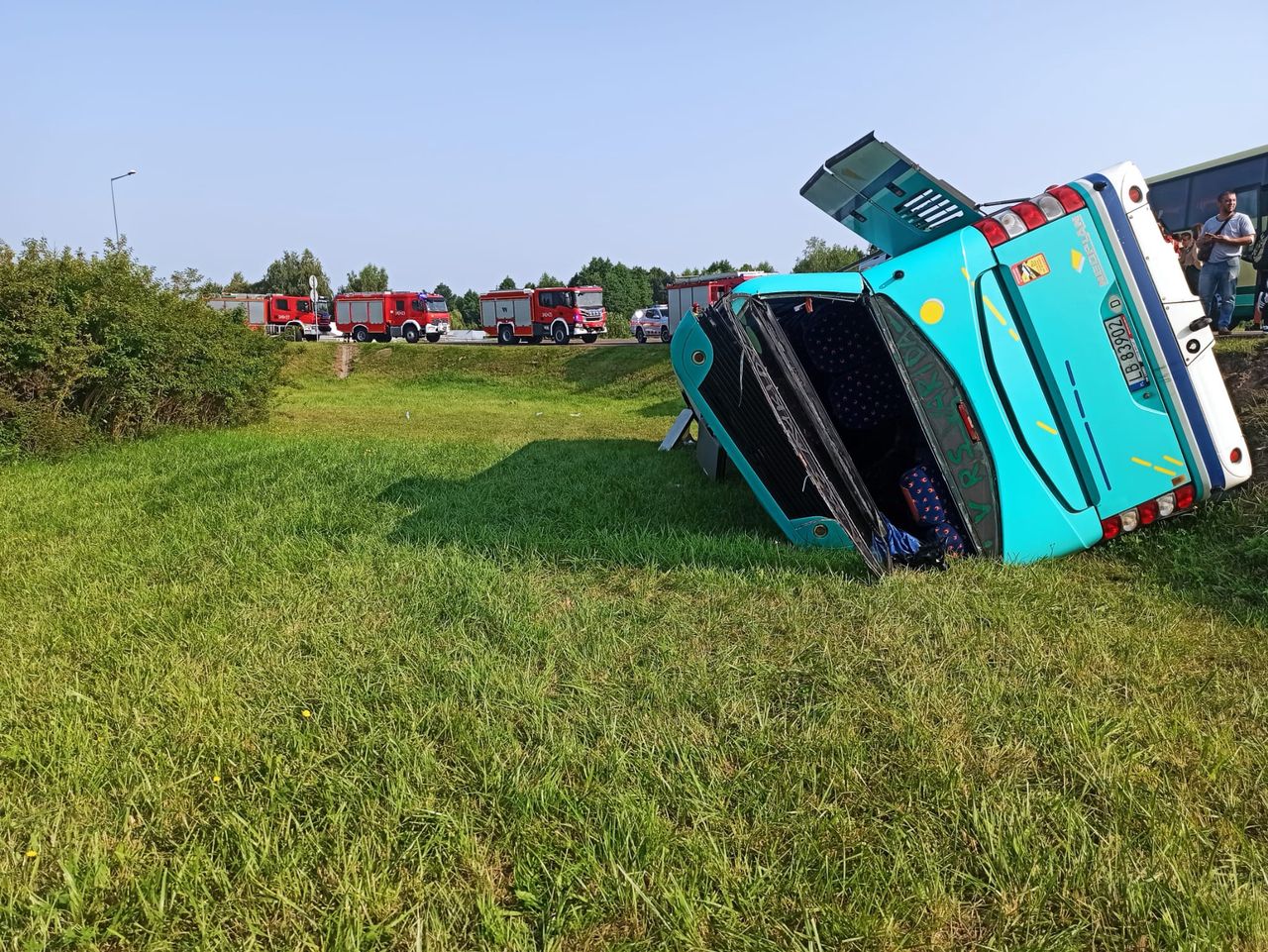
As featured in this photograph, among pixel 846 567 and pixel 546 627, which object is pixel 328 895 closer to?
pixel 546 627

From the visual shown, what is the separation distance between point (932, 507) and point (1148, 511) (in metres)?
1.20

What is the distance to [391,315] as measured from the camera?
31031mm

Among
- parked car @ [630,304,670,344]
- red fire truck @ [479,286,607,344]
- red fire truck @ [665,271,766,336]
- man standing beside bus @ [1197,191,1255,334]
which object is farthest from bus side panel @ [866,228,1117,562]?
red fire truck @ [479,286,607,344]

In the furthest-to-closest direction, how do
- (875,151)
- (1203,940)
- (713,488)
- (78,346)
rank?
(78,346)
(713,488)
(875,151)
(1203,940)

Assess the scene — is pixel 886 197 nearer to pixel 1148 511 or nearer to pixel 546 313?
pixel 1148 511

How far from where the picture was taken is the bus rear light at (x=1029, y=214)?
13.7 feet

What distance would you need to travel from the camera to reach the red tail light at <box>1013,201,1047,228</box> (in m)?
4.18

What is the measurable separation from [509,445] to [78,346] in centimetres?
510

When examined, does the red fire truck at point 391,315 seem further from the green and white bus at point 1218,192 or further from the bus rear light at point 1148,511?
the bus rear light at point 1148,511

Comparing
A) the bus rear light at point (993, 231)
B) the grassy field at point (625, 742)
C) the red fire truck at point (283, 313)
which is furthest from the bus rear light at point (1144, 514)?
the red fire truck at point (283, 313)

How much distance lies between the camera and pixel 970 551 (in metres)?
4.18

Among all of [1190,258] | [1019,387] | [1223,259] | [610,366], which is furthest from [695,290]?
[1019,387]

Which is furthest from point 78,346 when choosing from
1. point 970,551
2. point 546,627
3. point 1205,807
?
point 1205,807

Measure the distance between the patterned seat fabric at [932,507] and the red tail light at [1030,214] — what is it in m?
1.46
